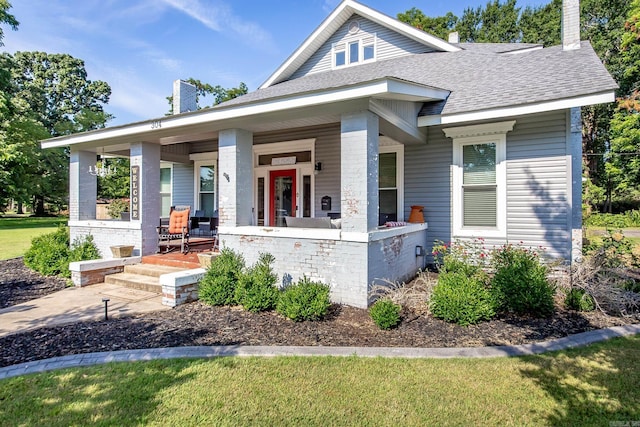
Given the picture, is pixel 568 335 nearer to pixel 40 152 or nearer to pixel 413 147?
pixel 413 147

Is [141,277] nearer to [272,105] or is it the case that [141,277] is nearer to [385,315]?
[272,105]

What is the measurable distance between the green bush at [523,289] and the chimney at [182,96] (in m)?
10.9

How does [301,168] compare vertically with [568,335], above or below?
above

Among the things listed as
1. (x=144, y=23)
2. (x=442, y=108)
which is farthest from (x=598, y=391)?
(x=144, y=23)

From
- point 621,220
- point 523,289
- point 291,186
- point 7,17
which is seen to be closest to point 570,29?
point 523,289

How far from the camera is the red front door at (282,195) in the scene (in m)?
9.73

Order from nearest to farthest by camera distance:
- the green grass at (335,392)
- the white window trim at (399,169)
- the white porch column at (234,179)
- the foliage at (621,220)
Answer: the green grass at (335,392), the white porch column at (234,179), the white window trim at (399,169), the foliage at (621,220)

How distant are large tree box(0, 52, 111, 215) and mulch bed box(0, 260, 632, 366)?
1784cm

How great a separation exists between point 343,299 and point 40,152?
35.4 meters

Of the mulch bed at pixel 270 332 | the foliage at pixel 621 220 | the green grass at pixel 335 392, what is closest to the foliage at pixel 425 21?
the foliage at pixel 621 220

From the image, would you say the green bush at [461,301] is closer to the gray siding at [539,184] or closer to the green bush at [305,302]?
the green bush at [305,302]

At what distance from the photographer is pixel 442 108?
22.2ft

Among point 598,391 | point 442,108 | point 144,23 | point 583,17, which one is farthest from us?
point 583,17

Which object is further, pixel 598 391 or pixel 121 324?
pixel 121 324
